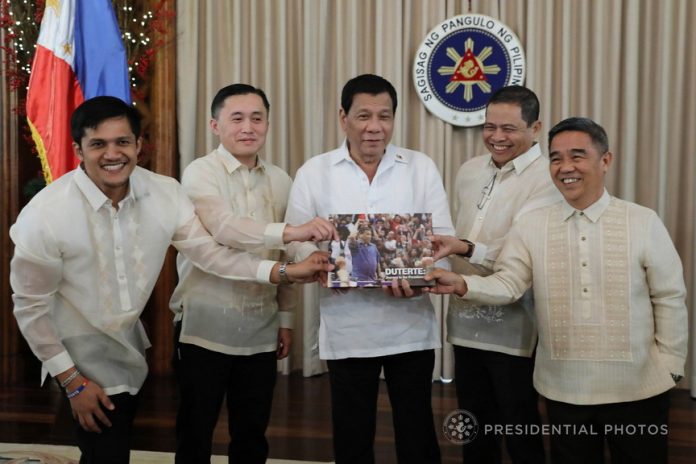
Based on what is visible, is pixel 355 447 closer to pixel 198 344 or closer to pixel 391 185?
pixel 198 344

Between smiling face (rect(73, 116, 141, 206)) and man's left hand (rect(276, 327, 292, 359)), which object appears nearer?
smiling face (rect(73, 116, 141, 206))

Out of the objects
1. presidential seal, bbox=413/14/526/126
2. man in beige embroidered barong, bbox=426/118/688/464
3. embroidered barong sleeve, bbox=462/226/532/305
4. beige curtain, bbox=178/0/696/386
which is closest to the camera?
man in beige embroidered barong, bbox=426/118/688/464

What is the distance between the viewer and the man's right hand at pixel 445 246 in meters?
2.49

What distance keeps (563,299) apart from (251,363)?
122 cm

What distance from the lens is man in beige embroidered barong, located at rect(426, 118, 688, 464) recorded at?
7.28ft

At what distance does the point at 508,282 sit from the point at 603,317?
35 centimetres

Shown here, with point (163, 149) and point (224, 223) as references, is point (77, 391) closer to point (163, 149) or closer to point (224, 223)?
point (224, 223)

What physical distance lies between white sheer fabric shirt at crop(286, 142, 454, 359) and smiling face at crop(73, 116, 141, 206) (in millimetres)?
642

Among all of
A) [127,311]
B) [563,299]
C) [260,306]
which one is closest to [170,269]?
[260,306]

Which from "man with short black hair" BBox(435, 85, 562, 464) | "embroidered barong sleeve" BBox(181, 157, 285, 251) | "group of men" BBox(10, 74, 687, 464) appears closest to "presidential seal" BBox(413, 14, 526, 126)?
"group of men" BBox(10, 74, 687, 464)

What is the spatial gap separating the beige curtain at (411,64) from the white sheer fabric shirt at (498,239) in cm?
213

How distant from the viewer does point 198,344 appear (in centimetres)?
270

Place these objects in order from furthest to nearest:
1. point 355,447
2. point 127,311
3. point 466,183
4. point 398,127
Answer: point 398,127 < point 466,183 < point 355,447 < point 127,311

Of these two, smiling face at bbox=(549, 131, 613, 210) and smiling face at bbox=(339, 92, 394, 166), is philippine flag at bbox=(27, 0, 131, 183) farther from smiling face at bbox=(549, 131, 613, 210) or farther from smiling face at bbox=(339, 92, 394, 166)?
smiling face at bbox=(549, 131, 613, 210)
